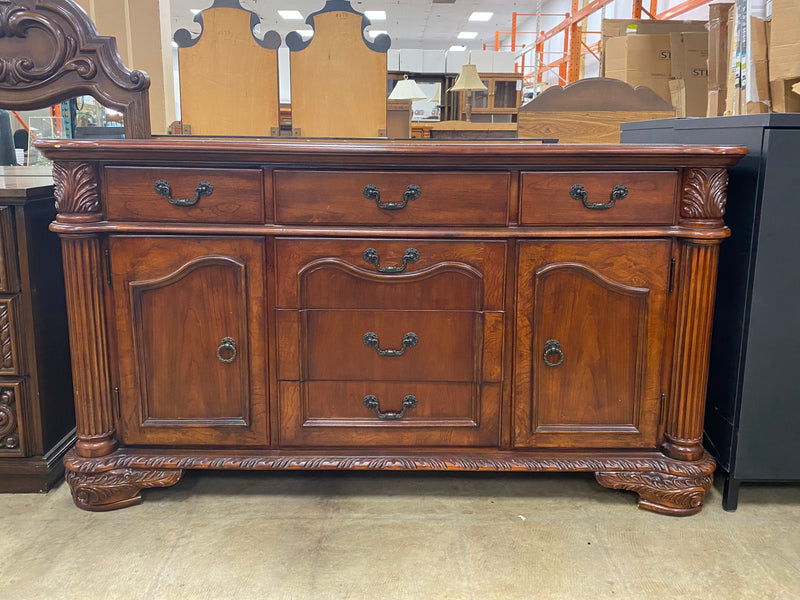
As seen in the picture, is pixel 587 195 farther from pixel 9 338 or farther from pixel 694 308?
pixel 9 338

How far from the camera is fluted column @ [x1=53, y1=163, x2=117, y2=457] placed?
1.52 meters

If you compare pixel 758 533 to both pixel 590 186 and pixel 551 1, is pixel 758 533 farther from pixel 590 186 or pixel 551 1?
pixel 551 1

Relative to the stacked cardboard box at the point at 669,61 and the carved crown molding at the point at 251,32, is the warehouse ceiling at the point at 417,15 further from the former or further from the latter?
the carved crown molding at the point at 251,32

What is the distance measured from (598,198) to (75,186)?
1254 millimetres

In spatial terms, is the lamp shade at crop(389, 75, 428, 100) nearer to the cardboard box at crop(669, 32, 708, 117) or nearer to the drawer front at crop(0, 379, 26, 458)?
the cardboard box at crop(669, 32, 708, 117)

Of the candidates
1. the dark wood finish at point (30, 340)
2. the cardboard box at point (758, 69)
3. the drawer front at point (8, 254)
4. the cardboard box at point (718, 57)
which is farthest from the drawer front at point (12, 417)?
the cardboard box at point (718, 57)

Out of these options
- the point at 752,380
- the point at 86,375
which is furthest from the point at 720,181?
the point at 86,375

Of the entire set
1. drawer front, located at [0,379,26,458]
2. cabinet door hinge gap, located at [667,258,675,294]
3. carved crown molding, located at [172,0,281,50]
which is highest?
carved crown molding, located at [172,0,281,50]

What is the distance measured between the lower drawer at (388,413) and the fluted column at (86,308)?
0.46 metres

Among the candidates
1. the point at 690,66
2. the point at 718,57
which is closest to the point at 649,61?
the point at 690,66

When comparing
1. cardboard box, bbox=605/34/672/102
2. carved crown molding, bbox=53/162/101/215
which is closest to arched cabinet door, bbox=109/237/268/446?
carved crown molding, bbox=53/162/101/215

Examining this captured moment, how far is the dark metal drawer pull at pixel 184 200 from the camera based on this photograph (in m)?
1.53

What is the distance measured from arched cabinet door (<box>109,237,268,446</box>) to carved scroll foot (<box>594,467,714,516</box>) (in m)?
0.93

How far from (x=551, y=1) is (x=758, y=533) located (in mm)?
13345
